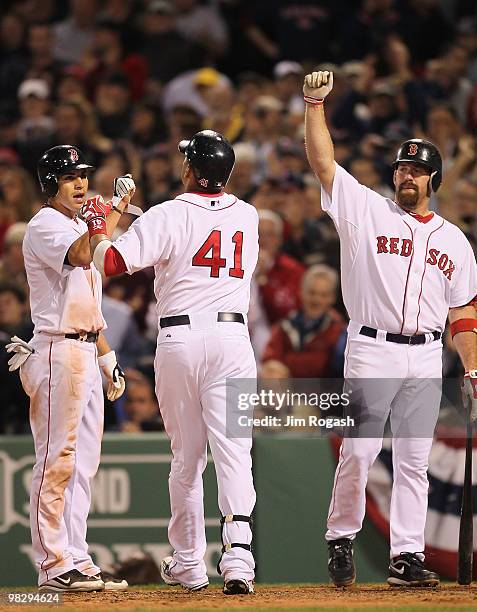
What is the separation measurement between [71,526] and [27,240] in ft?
4.91

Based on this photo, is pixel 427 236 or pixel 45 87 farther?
pixel 45 87

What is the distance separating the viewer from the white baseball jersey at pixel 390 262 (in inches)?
289

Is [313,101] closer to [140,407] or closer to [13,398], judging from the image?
[140,407]

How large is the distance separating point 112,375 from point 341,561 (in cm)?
155

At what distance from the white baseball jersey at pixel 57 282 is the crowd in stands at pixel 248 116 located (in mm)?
2690

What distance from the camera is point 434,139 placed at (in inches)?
464

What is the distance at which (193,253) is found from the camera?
277 inches

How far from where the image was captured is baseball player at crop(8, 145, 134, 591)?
7094mm

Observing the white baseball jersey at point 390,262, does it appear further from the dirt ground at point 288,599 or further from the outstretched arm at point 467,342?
the dirt ground at point 288,599

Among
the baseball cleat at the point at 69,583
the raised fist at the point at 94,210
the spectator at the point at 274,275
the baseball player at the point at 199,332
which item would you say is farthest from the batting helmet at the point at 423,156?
the spectator at the point at 274,275

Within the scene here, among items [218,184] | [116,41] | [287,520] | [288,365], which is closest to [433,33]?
[116,41]

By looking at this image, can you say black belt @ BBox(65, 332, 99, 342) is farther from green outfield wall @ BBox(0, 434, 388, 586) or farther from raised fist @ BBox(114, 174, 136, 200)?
green outfield wall @ BBox(0, 434, 388, 586)

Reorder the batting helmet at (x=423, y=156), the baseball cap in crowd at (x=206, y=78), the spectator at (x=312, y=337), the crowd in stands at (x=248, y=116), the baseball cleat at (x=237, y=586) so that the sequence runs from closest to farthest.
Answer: the baseball cleat at (x=237, y=586) → the batting helmet at (x=423, y=156) → the spectator at (x=312, y=337) → the crowd in stands at (x=248, y=116) → the baseball cap in crowd at (x=206, y=78)

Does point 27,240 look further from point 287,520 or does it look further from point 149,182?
point 149,182
